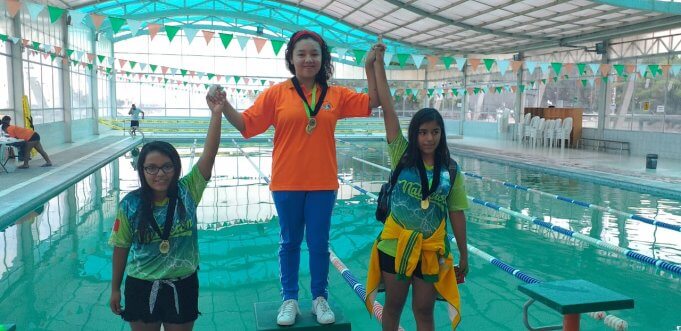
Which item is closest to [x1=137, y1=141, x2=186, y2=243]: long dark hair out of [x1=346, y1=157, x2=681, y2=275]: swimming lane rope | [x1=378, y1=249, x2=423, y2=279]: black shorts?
[x1=378, y1=249, x2=423, y2=279]: black shorts

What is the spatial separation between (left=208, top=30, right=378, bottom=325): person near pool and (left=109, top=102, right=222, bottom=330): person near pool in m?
0.44

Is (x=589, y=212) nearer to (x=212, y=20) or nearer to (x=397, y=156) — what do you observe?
(x=397, y=156)

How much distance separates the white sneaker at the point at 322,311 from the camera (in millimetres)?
2604

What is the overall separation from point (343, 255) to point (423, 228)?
306 centimetres

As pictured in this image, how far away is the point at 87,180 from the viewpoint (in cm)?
1025

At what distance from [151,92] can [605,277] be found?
2985 centimetres

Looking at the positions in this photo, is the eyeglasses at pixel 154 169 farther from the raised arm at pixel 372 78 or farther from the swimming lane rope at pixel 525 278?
the swimming lane rope at pixel 525 278

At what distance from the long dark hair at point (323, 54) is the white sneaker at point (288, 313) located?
106 cm

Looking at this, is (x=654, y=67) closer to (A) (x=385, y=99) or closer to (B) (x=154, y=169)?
(A) (x=385, y=99)

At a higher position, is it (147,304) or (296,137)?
(296,137)

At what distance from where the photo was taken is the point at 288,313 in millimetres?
2592

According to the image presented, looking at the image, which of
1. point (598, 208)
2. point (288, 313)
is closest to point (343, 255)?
point (288, 313)

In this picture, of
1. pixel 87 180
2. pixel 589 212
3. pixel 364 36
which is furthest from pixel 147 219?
pixel 364 36

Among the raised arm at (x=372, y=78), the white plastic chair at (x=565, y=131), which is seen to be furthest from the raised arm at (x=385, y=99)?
the white plastic chair at (x=565, y=131)
